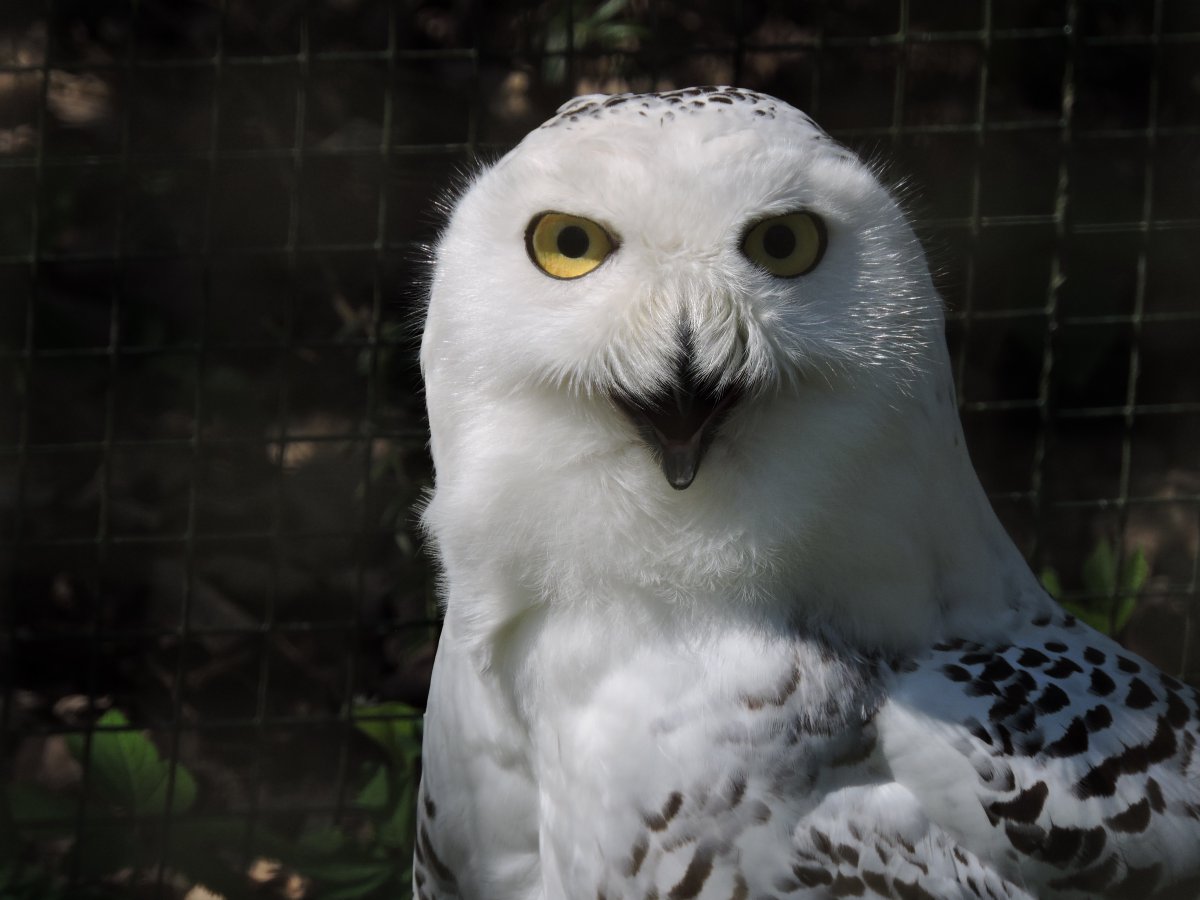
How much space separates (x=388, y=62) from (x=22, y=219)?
707mm

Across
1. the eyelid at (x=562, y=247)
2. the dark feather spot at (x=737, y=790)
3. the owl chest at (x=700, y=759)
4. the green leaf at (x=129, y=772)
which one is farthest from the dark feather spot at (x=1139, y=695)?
the green leaf at (x=129, y=772)

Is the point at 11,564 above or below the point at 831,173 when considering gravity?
below

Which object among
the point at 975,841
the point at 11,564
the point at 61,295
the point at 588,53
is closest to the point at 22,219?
the point at 61,295

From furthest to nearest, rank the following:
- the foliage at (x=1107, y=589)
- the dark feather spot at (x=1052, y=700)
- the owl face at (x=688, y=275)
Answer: the foliage at (x=1107, y=589), the dark feather spot at (x=1052, y=700), the owl face at (x=688, y=275)

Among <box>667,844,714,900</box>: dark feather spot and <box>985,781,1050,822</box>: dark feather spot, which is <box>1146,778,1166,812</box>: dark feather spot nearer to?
<box>985,781,1050,822</box>: dark feather spot

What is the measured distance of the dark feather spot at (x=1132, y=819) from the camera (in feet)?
3.38

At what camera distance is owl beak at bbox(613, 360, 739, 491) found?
97 centimetres

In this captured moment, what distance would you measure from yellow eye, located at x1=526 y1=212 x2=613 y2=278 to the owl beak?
10 centimetres

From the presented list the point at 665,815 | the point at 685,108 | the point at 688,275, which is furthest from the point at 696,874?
the point at 685,108

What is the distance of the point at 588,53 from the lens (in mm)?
2035

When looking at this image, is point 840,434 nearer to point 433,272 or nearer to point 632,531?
point 632,531

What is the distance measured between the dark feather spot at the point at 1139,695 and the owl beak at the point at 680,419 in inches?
17.0

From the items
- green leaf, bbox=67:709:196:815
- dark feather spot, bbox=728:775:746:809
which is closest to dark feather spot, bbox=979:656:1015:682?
dark feather spot, bbox=728:775:746:809

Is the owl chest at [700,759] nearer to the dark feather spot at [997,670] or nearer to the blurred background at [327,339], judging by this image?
the dark feather spot at [997,670]
